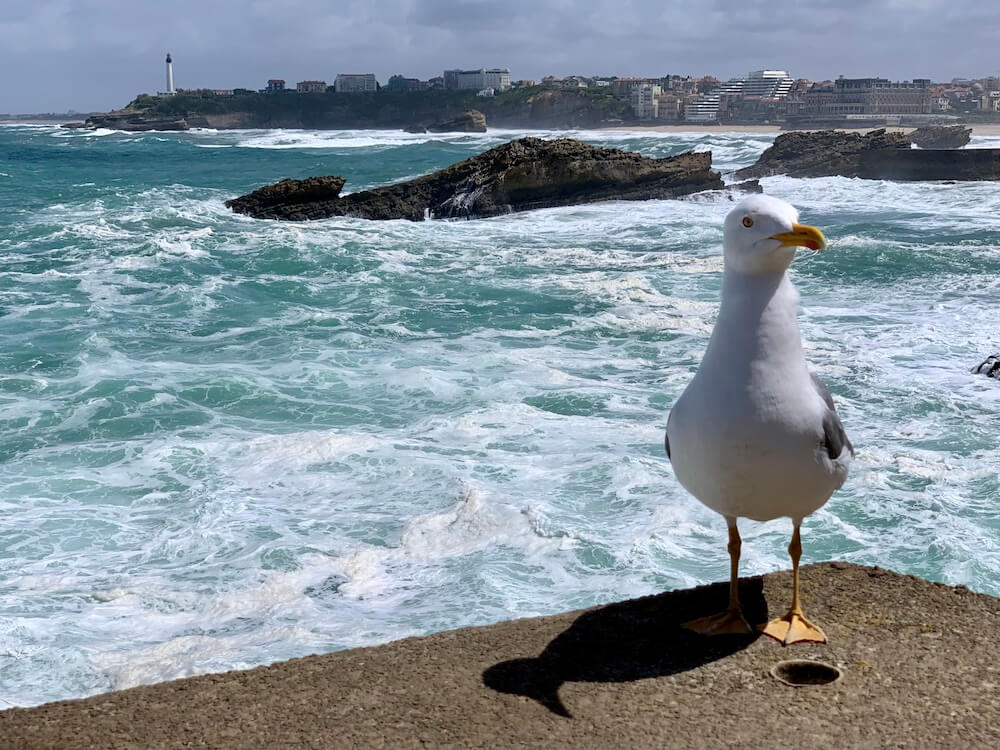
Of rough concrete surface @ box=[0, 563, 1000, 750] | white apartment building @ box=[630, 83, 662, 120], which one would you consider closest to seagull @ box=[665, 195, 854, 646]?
rough concrete surface @ box=[0, 563, 1000, 750]

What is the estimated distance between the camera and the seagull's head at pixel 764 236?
3254 millimetres

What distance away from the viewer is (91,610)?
611 centimetres

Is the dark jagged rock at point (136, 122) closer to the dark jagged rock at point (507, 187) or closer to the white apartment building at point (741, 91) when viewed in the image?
the white apartment building at point (741, 91)

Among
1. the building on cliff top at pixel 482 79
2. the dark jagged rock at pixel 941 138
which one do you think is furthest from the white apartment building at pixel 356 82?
the dark jagged rock at pixel 941 138

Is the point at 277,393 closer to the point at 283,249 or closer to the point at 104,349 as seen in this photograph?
the point at 104,349

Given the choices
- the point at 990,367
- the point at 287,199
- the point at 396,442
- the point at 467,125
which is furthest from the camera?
the point at 467,125

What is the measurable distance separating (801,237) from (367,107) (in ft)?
445

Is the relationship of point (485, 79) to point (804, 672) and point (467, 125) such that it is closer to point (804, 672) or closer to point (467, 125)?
point (467, 125)

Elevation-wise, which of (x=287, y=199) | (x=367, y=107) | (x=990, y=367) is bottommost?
(x=990, y=367)

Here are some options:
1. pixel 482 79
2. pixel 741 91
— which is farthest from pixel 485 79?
pixel 741 91

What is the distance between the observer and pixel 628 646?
3.70 meters

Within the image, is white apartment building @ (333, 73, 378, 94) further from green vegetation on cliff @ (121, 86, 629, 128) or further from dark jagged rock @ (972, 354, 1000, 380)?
dark jagged rock @ (972, 354, 1000, 380)

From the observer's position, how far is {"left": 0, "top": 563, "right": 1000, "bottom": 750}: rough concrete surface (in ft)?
10.3

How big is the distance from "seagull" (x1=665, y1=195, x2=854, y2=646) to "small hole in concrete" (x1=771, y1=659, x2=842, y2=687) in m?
0.47
